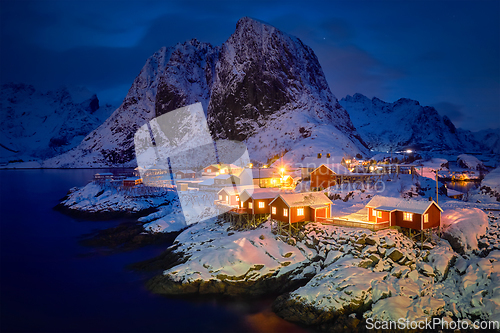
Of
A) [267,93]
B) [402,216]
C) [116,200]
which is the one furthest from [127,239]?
[267,93]

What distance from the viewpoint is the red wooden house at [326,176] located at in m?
49.2

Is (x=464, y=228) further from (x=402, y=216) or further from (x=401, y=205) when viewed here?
(x=401, y=205)

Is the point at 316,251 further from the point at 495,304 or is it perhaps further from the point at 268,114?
the point at 268,114

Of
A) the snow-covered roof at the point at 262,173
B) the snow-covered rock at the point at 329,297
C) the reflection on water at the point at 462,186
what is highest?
the snow-covered roof at the point at 262,173

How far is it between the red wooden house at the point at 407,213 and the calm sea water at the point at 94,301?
1428cm

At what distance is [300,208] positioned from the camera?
1275 inches

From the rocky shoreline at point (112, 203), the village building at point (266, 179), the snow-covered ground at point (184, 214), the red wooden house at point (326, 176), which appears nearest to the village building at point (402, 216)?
the red wooden house at point (326, 176)

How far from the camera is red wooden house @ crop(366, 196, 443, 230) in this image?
27453 millimetres

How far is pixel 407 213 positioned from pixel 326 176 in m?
21.6

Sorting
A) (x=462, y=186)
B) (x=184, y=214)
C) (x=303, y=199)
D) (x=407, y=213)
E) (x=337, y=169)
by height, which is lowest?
(x=184, y=214)

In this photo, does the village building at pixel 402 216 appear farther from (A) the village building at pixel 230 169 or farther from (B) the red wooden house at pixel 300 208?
(A) the village building at pixel 230 169

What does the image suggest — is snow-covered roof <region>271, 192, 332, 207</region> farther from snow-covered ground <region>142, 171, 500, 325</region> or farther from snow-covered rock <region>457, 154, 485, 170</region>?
snow-covered rock <region>457, 154, 485, 170</region>

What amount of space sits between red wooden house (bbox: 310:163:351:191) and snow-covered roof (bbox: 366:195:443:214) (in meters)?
17.7

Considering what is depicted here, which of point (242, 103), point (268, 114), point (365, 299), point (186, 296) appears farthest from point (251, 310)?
point (242, 103)
